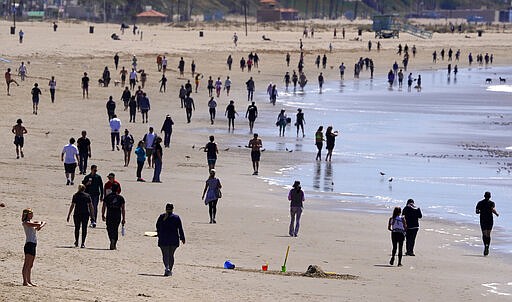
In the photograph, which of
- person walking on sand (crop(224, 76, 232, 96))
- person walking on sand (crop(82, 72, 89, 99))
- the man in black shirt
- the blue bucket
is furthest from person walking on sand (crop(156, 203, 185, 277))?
person walking on sand (crop(224, 76, 232, 96))

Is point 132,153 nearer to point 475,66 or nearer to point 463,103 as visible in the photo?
point 463,103

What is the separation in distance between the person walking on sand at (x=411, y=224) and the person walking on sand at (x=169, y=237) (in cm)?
483

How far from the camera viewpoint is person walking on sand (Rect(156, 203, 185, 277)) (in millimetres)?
16844

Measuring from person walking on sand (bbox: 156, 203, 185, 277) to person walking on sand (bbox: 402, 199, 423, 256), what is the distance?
4.83 metres

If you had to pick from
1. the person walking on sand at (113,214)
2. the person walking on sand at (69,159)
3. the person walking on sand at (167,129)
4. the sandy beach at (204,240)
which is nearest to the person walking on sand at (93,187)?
the sandy beach at (204,240)

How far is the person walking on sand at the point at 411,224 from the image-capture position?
20062 millimetres

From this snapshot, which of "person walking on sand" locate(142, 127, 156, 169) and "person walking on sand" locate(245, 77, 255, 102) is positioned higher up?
"person walking on sand" locate(142, 127, 156, 169)

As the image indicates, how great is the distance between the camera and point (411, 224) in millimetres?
20078

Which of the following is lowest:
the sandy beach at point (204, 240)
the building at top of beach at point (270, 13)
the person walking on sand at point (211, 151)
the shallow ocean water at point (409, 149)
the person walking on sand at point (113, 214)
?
the shallow ocean water at point (409, 149)

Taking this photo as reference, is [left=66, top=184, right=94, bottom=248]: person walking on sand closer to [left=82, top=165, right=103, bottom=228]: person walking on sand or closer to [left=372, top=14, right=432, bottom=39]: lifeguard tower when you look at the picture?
[left=82, top=165, right=103, bottom=228]: person walking on sand

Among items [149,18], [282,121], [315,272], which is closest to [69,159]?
[315,272]

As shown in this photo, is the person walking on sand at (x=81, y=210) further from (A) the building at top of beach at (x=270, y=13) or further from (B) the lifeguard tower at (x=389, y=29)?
(A) the building at top of beach at (x=270, y=13)

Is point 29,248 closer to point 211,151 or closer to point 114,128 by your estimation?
point 211,151

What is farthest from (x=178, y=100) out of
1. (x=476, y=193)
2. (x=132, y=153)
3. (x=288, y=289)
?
(x=288, y=289)
